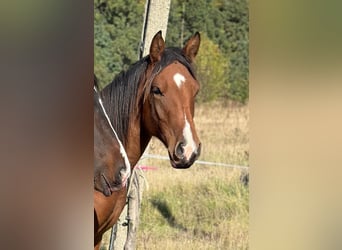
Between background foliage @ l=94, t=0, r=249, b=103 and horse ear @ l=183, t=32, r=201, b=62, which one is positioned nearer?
background foliage @ l=94, t=0, r=249, b=103

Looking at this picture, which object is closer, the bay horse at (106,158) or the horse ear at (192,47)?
the bay horse at (106,158)

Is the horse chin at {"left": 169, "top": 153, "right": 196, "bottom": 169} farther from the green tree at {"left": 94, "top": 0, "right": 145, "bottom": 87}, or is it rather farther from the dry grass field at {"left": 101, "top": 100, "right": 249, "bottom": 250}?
the green tree at {"left": 94, "top": 0, "right": 145, "bottom": 87}

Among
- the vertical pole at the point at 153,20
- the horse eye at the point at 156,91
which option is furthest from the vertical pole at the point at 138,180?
the horse eye at the point at 156,91

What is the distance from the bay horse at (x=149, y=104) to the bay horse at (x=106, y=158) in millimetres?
20

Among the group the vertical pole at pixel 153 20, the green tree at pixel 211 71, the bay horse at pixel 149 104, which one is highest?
the vertical pole at pixel 153 20

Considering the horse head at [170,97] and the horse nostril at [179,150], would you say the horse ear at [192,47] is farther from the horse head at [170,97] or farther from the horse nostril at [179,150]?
the horse nostril at [179,150]

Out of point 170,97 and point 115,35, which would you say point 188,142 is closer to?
point 170,97

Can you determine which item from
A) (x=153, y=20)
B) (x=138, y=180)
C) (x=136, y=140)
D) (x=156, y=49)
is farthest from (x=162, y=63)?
(x=138, y=180)

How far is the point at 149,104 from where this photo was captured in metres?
2.02

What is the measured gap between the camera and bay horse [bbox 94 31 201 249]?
2.01 meters

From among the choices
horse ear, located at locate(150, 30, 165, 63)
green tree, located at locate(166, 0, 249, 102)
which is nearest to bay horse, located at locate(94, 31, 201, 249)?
horse ear, located at locate(150, 30, 165, 63)

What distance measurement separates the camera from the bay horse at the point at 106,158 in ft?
6.48
